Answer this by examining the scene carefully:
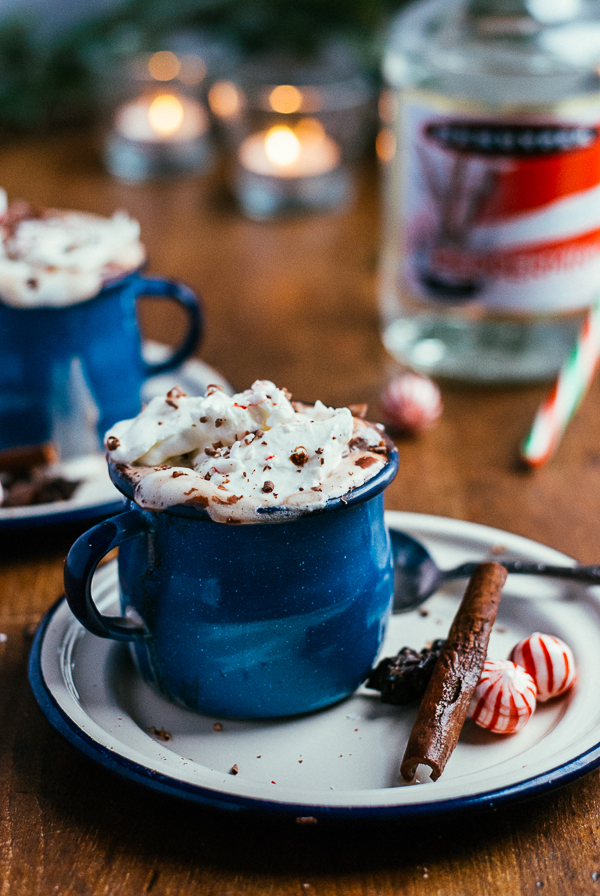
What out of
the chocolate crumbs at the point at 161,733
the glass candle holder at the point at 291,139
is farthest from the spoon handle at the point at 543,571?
the glass candle holder at the point at 291,139

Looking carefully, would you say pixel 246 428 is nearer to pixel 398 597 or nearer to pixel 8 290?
pixel 398 597

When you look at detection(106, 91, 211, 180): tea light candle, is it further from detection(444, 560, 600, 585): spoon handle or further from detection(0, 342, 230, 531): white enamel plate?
detection(444, 560, 600, 585): spoon handle

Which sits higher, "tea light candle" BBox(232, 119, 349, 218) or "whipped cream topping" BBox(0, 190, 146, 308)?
"whipped cream topping" BBox(0, 190, 146, 308)

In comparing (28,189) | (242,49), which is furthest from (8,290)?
(242,49)

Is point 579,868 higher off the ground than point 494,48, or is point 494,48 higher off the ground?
point 494,48

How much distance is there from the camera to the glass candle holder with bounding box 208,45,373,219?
154 cm

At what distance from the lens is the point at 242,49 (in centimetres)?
181

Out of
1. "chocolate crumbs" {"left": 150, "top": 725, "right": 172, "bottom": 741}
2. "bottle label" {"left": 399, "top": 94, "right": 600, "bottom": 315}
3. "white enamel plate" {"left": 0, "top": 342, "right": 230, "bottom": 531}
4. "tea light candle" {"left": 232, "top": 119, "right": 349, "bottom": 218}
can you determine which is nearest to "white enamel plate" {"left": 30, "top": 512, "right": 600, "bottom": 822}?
"chocolate crumbs" {"left": 150, "top": 725, "right": 172, "bottom": 741}

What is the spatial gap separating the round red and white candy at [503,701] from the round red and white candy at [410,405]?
432mm

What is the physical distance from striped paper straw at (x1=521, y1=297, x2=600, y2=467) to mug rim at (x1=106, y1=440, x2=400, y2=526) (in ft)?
1.35

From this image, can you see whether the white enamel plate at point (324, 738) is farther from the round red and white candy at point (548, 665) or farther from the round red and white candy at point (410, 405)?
the round red and white candy at point (410, 405)

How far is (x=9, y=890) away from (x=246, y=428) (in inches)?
10.2

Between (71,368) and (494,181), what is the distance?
442 mm

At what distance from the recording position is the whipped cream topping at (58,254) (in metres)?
0.79
